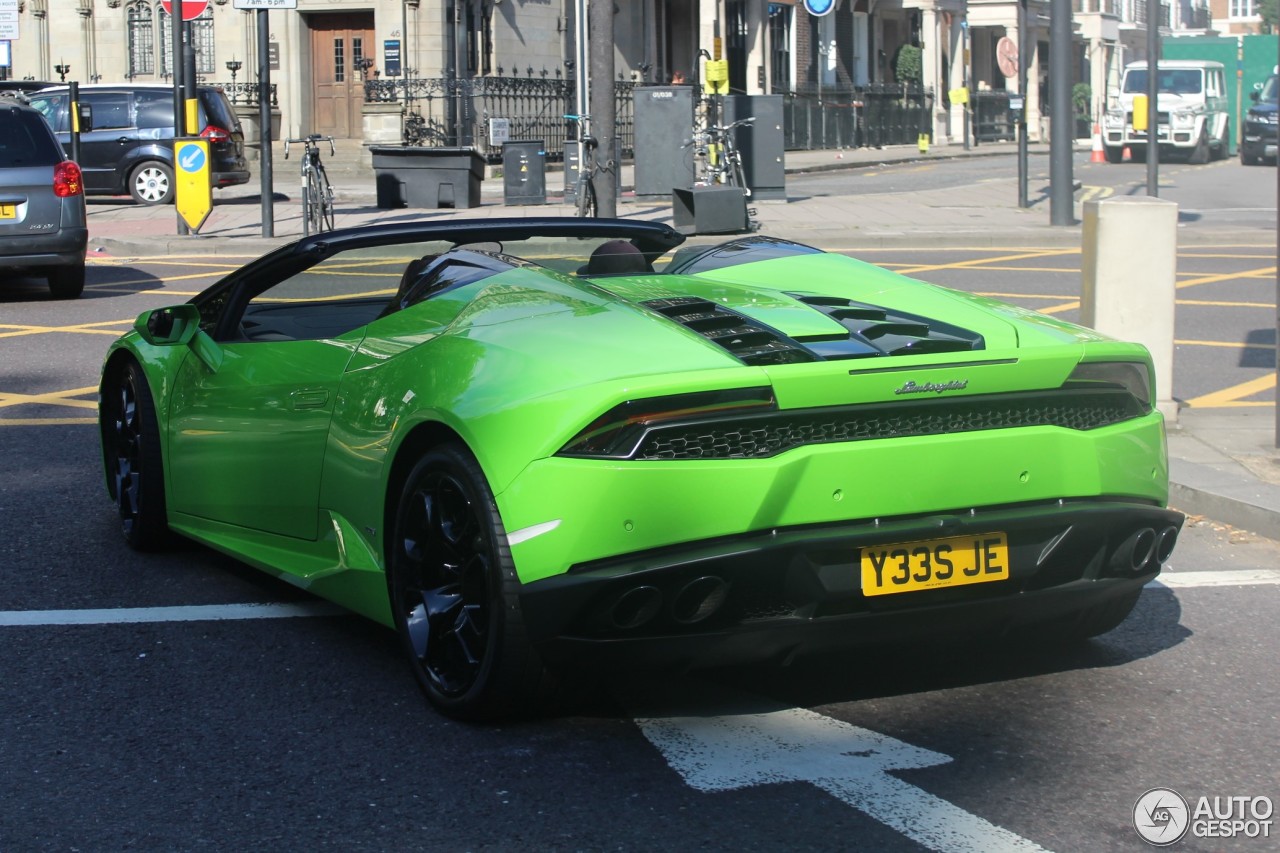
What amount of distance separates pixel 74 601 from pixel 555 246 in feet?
6.20

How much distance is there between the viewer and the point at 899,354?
397cm

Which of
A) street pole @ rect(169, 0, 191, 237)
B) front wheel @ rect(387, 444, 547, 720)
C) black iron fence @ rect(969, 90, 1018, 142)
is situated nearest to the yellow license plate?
front wheel @ rect(387, 444, 547, 720)

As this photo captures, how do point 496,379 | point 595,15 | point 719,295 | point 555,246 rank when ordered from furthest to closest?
point 595,15
point 555,246
point 719,295
point 496,379

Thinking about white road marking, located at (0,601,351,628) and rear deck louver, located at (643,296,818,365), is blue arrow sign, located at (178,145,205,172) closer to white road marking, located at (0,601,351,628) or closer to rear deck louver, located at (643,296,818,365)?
white road marking, located at (0,601,351,628)

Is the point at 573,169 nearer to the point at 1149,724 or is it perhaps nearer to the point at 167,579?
the point at 167,579

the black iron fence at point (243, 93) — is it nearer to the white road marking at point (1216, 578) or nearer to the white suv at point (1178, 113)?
the white suv at point (1178, 113)

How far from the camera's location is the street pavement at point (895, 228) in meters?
6.93

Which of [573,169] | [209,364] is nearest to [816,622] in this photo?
[209,364]

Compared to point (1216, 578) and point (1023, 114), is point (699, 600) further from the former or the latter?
point (1023, 114)

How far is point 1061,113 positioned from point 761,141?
604cm

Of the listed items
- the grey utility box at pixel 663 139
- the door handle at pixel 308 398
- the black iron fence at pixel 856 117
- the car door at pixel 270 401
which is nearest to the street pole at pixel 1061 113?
the grey utility box at pixel 663 139

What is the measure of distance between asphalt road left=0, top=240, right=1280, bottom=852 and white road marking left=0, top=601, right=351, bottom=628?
2 cm

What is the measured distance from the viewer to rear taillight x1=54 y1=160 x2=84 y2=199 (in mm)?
14375

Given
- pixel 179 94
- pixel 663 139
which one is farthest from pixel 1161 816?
pixel 663 139
